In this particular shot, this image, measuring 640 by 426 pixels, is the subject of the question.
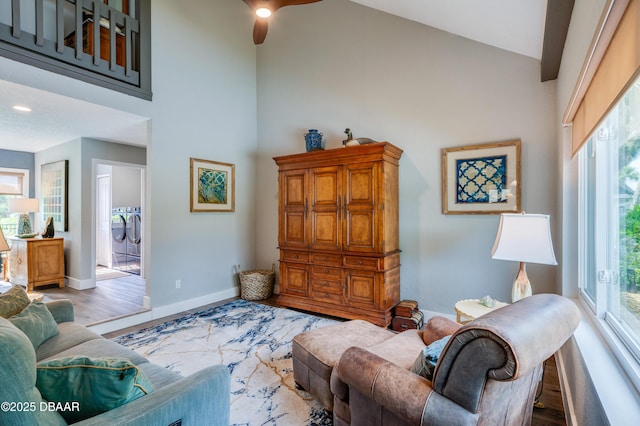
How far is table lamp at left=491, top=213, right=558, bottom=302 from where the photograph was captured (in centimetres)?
205

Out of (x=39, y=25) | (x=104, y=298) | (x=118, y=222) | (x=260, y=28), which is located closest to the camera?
(x=39, y=25)

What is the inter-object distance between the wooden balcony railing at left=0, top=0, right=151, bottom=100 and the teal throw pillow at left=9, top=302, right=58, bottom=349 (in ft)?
7.26

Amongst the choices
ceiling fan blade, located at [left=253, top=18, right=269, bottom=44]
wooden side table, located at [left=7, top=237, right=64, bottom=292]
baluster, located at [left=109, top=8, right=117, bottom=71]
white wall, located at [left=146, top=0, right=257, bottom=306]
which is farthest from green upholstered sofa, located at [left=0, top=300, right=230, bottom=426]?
wooden side table, located at [left=7, top=237, right=64, bottom=292]

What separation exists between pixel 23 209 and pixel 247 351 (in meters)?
5.14

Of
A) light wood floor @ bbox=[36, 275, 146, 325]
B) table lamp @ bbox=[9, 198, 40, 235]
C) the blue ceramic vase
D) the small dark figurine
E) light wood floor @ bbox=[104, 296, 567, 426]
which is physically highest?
the blue ceramic vase

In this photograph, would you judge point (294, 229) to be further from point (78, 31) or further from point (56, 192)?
point (56, 192)

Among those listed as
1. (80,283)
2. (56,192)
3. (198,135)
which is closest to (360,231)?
(198,135)

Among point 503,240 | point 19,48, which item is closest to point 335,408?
point 503,240

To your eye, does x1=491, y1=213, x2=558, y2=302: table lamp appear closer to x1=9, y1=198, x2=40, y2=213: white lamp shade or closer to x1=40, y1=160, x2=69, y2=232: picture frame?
x1=40, y1=160, x2=69, y2=232: picture frame

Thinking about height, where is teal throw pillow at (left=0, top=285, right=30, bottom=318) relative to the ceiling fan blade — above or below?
below

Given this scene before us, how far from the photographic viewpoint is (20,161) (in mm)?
5723

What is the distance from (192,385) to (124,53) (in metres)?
3.81

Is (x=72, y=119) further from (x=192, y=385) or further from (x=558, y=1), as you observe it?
(x=558, y=1)

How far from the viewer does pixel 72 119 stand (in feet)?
12.4
